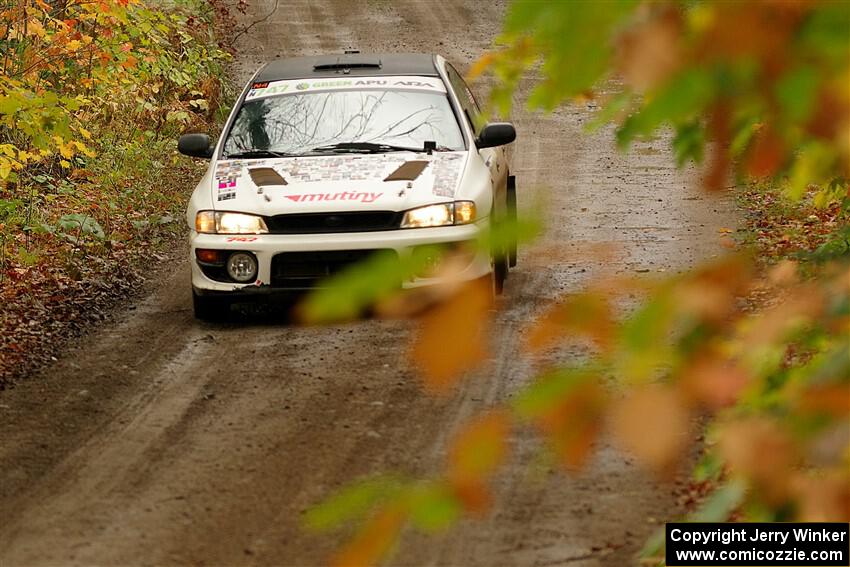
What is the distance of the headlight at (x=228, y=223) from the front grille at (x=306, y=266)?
0.84ft

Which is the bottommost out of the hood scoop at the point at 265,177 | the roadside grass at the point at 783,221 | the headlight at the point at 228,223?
the roadside grass at the point at 783,221

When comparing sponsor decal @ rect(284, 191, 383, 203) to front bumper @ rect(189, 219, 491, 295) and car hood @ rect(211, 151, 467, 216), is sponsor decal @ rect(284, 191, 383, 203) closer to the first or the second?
car hood @ rect(211, 151, 467, 216)

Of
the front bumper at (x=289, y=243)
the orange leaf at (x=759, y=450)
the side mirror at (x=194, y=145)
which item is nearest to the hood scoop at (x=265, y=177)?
the front bumper at (x=289, y=243)

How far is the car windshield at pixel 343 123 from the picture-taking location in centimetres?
933

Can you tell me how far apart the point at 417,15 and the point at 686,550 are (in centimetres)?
2484

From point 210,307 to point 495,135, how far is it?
2359mm

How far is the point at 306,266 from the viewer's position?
28.0ft

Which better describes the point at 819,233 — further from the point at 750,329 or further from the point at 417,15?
the point at 417,15

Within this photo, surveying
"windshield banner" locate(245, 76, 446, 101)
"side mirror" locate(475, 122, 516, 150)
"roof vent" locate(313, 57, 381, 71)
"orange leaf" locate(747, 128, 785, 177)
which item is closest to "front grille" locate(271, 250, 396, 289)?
"side mirror" locate(475, 122, 516, 150)

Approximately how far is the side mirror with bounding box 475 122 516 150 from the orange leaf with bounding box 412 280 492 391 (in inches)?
289

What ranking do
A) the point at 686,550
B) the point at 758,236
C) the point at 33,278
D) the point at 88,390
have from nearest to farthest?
the point at 686,550 → the point at 88,390 → the point at 33,278 → the point at 758,236

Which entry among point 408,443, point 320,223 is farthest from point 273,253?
point 408,443

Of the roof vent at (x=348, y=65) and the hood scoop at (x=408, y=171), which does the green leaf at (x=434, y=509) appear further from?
the roof vent at (x=348, y=65)

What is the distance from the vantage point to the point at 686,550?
3664mm
